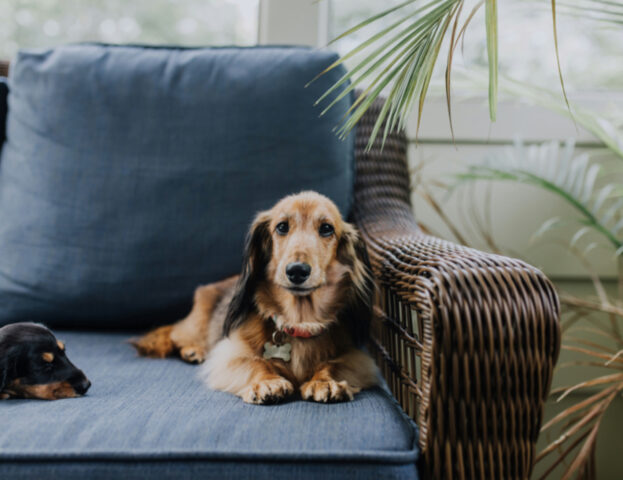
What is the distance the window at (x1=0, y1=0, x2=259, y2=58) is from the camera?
2.08 metres

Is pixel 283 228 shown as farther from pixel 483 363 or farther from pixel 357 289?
pixel 483 363

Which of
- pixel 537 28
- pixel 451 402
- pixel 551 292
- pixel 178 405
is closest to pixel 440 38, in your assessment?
pixel 551 292

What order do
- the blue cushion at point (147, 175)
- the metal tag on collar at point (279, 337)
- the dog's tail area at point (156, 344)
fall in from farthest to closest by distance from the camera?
the blue cushion at point (147, 175) < the dog's tail area at point (156, 344) < the metal tag on collar at point (279, 337)

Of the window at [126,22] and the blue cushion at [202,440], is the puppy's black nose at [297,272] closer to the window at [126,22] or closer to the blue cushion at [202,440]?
the blue cushion at [202,440]

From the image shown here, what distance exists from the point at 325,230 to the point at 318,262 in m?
0.10

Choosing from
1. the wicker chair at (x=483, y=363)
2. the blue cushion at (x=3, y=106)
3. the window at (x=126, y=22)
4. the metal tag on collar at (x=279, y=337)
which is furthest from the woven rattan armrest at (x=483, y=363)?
the window at (x=126, y=22)

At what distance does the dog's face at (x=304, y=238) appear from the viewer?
3.57 feet

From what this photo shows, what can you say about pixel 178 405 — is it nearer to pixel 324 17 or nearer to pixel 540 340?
pixel 540 340

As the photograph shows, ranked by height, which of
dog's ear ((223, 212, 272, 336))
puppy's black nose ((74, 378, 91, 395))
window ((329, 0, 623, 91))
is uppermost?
window ((329, 0, 623, 91))

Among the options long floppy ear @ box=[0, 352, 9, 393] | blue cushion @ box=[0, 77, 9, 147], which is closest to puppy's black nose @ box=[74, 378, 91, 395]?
long floppy ear @ box=[0, 352, 9, 393]

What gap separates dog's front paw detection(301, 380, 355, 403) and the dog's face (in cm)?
19

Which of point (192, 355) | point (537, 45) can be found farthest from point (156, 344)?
point (537, 45)

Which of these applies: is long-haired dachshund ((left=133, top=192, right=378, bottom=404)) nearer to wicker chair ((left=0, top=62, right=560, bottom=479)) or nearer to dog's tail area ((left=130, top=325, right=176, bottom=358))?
dog's tail area ((left=130, top=325, right=176, bottom=358))

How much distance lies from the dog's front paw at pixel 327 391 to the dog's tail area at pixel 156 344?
19.3 inches
